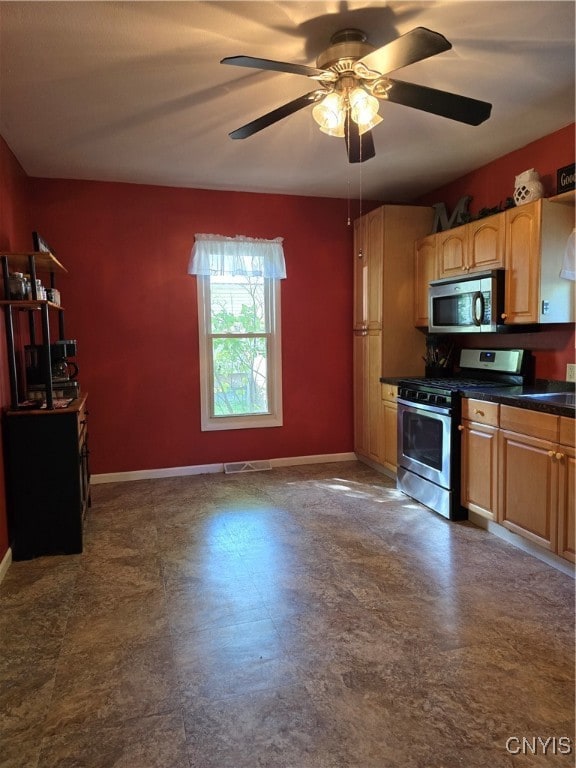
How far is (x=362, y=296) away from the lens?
477 centimetres

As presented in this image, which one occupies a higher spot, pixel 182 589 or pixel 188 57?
pixel 188 57

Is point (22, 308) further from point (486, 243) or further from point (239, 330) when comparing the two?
point (486, 243)

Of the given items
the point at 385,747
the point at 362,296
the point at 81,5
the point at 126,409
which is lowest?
the point at 385,747

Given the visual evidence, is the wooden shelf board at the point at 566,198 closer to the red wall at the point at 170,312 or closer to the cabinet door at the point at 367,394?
the cabinet door at the point at 367,394

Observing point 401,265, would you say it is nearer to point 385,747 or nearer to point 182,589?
point 182,589

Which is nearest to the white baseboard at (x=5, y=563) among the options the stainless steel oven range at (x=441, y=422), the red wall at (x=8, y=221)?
the red wall at (x=8, y=221)

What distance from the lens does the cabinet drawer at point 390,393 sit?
4.23m

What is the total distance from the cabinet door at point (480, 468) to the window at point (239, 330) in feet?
6.67

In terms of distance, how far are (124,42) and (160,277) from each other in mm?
2377

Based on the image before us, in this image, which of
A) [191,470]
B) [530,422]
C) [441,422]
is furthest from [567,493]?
[191,470]

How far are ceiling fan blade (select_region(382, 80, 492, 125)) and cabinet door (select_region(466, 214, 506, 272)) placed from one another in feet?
4.52

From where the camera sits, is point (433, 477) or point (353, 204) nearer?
point (433, 477)

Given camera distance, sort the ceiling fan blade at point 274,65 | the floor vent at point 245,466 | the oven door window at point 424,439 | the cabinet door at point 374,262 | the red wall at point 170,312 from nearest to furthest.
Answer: the ceiling fan blade at point 274,65 → the oven door window at point 424,439 → the red wall at point 170,312 → the cabinet door at point 374,262 → the floor vent at point 245,466

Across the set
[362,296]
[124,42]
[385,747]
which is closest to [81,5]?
[124,42]
